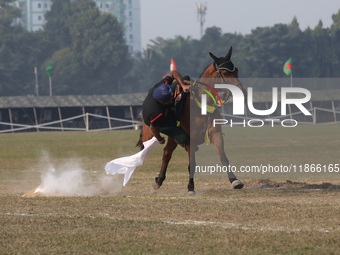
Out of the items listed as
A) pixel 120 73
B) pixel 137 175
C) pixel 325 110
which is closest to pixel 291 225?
pixel 137 175

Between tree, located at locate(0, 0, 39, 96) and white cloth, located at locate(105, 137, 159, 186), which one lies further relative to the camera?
tree, located at locate(0, 0, 39, 96)

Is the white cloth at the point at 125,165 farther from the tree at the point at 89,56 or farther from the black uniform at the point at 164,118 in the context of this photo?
the tree at the point at 89,56

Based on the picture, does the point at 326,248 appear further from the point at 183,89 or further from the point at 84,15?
the point at 84,15

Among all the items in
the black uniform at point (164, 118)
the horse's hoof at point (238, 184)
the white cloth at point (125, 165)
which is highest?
the black uniform at point (164, 118)

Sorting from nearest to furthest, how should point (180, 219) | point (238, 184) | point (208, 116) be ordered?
point (180, 219) < point (238, 184) < point (208, 116)

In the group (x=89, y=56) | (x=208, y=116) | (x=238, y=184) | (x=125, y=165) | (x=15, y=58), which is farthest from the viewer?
(x=89, y=56)

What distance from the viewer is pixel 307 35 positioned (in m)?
132

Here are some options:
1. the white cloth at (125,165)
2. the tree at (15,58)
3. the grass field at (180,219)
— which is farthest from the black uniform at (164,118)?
the tree at (15,58)

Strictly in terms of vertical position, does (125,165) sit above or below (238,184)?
above

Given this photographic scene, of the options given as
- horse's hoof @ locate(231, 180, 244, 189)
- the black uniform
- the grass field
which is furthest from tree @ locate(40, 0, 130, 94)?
horse's hoof @ locate(231, 180, 244, 189)

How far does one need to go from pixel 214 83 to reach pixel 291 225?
15.9ft

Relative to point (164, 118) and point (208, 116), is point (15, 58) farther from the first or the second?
point (208, 116)

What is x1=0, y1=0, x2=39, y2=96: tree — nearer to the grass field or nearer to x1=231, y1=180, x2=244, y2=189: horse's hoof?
the grass field

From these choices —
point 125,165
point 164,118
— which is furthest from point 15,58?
point 164,118
